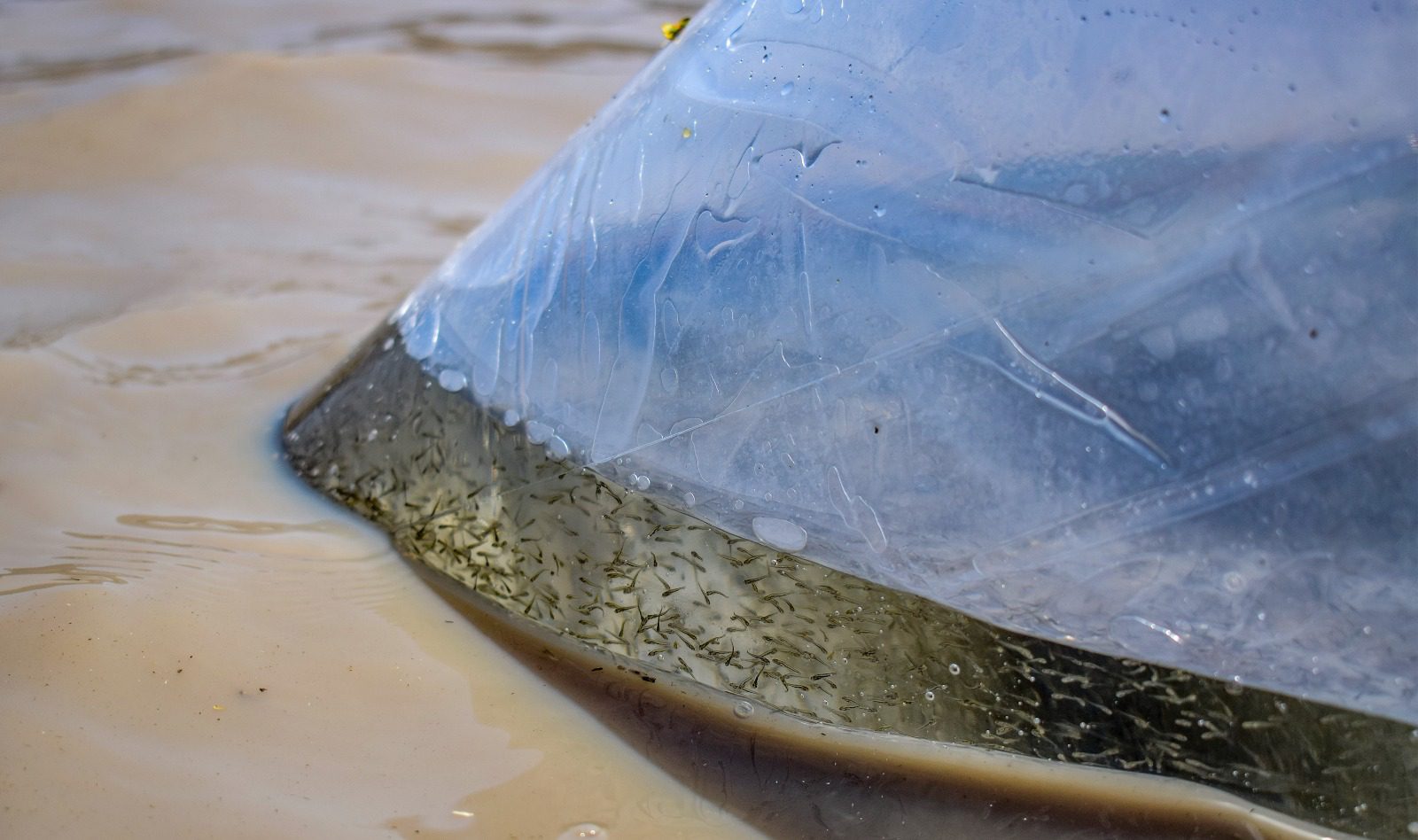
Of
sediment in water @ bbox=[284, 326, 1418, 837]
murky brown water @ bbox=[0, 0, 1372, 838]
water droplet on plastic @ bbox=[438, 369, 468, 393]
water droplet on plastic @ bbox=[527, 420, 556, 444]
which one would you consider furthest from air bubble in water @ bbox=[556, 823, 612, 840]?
water droplet on plastic @ bbox=[438, 369, 468, 393]

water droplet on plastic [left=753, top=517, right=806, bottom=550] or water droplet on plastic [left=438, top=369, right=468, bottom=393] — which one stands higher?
water droplet on plastic [left=438, top=369, right=468, bottom=393]

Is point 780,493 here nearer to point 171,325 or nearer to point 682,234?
point 682,234

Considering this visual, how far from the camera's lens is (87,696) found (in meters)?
1.20

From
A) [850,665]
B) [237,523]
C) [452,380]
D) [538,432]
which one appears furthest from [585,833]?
[237,523]

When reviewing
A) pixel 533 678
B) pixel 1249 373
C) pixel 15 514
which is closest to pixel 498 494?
pixel 533 678

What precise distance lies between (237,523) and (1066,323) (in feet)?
3.33

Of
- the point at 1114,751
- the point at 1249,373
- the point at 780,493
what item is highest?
the point at 1249,373

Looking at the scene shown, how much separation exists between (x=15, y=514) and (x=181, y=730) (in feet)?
1.61

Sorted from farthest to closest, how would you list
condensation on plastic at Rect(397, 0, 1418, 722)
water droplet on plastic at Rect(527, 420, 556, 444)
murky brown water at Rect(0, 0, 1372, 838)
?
1. water droplet on plastic at Rect(527, 420, 556, 444)
2. murky brown water at Rect(0, 0, 1372, 838)
3. condensation on plastic at Rect(397, 0, 1418, 722)

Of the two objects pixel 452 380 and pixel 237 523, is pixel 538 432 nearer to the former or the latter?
pixel 452 380

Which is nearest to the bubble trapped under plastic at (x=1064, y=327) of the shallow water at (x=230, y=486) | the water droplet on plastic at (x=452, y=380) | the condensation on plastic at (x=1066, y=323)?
the condensation on plastic at (x=1066, y=323)

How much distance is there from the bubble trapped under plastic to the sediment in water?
0.07 ft

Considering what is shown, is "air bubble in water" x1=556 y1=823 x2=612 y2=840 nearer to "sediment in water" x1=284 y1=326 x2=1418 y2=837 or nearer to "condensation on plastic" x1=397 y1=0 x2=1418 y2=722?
"sediment in water" x1=284 y1=326 x2=1418 y2=837

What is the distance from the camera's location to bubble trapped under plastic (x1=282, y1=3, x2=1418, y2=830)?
3.41 ft
